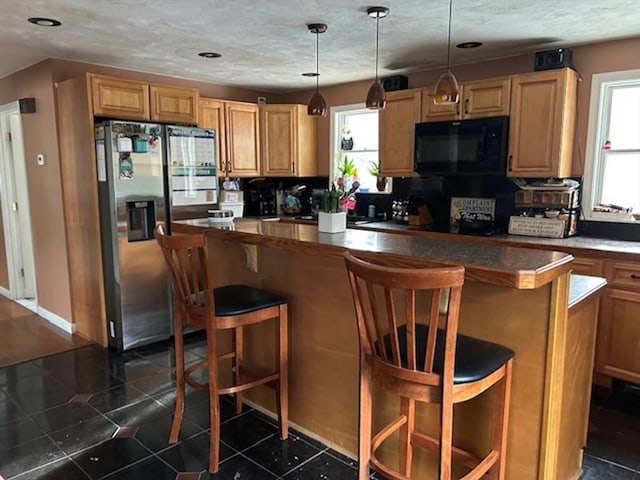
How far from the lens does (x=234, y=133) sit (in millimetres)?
4852

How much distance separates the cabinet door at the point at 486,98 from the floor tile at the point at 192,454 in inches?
120

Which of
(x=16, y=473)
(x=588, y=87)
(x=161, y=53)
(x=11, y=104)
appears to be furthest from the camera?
(x=11, y=104)

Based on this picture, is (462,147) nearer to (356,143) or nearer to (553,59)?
(553,59)

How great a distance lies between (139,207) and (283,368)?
203 centimetres

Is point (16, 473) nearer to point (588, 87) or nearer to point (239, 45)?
point (239, 45)

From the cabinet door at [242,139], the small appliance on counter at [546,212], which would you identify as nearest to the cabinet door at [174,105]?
the cabinet door at [242,139]

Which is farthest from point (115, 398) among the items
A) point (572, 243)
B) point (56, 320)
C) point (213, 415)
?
point (572, 243)

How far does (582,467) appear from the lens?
2.28 m

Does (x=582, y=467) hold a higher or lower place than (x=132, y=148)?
lower

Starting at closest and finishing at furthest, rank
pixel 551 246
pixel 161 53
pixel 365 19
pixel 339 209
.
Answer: pixel 339 209 < pixel 365 19 < pixel 551 246 < pixel 161 53

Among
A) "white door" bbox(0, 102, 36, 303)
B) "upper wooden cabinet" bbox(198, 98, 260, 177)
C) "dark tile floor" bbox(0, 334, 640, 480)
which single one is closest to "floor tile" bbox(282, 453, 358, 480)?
"dark tile floor" bbox(0, 334, 640, 480)

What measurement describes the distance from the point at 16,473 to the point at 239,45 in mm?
3004

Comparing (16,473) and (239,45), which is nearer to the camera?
(16,473)

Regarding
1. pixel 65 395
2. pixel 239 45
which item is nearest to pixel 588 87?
pixel 239 45
